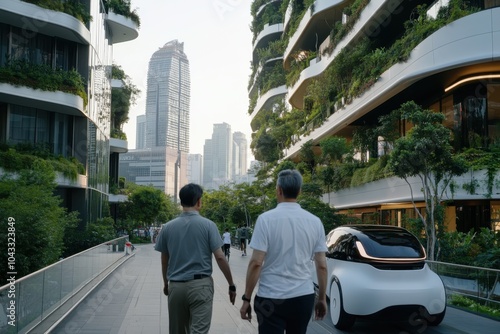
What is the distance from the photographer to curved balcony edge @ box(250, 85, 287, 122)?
181 ft

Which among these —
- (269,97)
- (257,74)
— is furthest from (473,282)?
(257,74)

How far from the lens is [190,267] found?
5156 mm

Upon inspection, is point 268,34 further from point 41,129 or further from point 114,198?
point 41,129

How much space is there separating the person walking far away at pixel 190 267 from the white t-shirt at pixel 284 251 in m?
0.99

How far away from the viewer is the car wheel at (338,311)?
8477mm

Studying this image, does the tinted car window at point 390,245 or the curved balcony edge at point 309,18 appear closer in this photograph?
the tinted car window at point 390,245

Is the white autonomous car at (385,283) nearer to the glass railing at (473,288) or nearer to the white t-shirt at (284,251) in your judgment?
the glass railing at (473,288)

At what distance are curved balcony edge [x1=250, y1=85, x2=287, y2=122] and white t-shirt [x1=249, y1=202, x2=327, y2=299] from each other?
5124 cm

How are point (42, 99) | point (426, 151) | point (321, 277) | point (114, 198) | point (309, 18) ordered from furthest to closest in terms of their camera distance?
point (114, 198) < point (309, 18) < point (42, 99) < point (426, 151) < point (321, 277)

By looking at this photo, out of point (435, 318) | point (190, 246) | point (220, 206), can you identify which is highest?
point (190, 246)

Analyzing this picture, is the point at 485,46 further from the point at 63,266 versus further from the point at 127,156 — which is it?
the point at 127,156

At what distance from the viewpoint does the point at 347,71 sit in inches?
1170

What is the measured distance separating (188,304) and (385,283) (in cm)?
408

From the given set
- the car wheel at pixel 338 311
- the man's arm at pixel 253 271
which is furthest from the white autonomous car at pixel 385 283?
the man's arm at pixel 253 271
